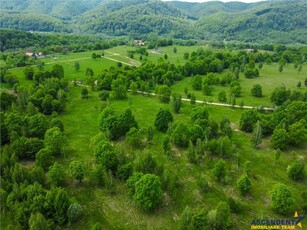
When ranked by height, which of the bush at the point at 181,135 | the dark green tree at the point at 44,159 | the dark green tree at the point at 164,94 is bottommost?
the dark green tree at the point at 44,159

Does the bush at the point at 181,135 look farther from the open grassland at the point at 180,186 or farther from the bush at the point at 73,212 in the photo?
the bush at the point at 73,212

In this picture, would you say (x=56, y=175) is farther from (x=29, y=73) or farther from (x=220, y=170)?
(x=29, y=73)

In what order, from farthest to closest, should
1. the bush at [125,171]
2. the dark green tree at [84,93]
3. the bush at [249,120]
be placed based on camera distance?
1. the dark green tree at [84,93]
2. the bush at [249,120]
3. the bush at [125,171]

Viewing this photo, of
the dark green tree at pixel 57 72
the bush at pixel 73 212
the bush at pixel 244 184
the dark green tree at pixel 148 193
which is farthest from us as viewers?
the dark green tree at pixel 57 72

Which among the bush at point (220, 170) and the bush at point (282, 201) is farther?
the bush at point (220, 170)

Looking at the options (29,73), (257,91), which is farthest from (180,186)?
(29,73)

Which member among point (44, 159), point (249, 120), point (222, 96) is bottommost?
point (44, 159)

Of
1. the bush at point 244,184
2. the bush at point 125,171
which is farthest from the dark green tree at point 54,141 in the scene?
the bush at point 244,184

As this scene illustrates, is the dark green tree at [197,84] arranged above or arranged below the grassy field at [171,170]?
above
